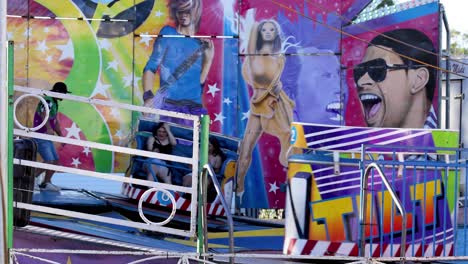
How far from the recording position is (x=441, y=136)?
8.12 metres

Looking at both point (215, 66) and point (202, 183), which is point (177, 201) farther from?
point (202, 183)

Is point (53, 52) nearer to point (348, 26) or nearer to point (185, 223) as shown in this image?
point (185, 223)

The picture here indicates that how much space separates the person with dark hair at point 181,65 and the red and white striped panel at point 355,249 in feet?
9.80

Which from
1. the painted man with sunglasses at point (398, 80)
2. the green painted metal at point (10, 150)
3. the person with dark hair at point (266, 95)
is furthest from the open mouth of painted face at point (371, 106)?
the green painted metal at point (10, 150)

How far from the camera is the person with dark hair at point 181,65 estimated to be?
34.3ft

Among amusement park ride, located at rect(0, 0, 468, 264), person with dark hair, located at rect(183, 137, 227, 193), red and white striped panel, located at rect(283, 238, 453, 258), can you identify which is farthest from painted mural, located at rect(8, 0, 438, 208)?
red and white striped panel, located at rect(283, 238, 453, 258)

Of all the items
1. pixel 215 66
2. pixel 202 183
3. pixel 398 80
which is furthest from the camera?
pixel 215 66

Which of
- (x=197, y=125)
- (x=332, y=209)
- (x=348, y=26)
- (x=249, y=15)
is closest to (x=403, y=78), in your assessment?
(x=348, y=26)

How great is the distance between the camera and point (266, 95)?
10352 millimetres

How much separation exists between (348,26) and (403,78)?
2.96ft

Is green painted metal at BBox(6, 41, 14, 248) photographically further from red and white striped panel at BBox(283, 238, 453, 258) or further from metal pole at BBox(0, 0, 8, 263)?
red and white striped panel at BBox(283, 238, 453, 258)

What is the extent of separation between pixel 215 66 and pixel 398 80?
86.2 inches

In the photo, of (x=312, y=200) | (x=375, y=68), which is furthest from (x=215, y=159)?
(x=312, y=200)

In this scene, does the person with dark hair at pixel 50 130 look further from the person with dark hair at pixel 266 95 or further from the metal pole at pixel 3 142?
the metal pole at pixel 3 142
